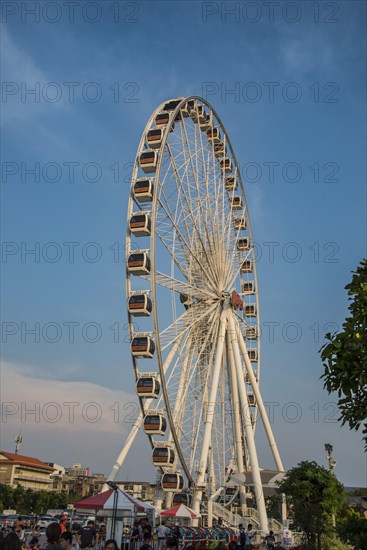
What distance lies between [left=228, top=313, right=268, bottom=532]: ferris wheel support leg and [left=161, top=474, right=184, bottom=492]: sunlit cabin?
14.7 feet

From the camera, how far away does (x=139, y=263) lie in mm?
28203

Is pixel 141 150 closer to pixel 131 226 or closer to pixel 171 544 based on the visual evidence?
pixel 131 226

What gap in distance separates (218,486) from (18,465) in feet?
256

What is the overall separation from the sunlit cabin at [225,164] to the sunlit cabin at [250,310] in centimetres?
1002

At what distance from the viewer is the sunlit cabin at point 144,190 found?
96.5 feet

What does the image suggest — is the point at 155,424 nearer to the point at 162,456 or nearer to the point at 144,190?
the point at 162,456

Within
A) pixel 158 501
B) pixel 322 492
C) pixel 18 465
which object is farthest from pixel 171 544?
pixel 18 465

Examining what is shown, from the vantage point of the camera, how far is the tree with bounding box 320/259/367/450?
29.3 feet

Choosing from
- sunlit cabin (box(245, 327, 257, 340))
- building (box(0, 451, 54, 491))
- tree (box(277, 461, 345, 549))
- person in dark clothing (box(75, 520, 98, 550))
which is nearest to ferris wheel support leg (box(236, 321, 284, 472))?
sunlit cabin (box(245, 327, 257, 340))

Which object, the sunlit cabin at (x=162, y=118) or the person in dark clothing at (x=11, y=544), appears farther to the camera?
the sunlit cabin at (x=162, y=118)

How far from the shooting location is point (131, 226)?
29078mm

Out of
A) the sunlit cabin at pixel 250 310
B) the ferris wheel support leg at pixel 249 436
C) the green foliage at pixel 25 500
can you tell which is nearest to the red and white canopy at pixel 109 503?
the ferris wheel support leg at pixel 249 436

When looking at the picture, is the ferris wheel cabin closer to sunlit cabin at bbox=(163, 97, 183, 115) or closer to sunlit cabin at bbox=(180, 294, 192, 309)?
sunlit cabin at bbox=(163, 97, 183, 115)

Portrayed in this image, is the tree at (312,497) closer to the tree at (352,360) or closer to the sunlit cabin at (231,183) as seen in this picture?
the tree at (352,360)
